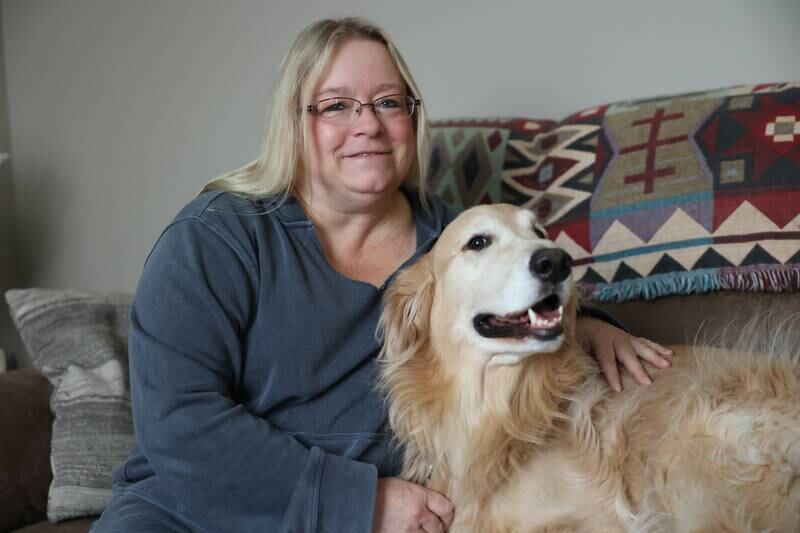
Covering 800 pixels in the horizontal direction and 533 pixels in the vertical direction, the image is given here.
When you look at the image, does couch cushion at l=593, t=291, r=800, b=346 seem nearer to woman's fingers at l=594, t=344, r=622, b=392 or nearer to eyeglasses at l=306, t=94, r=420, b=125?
woman's fingers at l=594, t=344, r=622, b=392

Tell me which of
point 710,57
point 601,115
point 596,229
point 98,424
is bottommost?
point 98,424

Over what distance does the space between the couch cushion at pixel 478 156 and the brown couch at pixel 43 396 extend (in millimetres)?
502

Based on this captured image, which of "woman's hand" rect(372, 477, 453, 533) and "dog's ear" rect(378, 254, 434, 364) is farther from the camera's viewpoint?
"dog's ear" rect(378, 254, 434, 364)

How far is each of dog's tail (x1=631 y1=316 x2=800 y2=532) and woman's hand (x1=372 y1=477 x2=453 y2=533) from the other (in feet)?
1.21

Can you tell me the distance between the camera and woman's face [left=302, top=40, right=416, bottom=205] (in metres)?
1.68

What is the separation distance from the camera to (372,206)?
176 centimetres

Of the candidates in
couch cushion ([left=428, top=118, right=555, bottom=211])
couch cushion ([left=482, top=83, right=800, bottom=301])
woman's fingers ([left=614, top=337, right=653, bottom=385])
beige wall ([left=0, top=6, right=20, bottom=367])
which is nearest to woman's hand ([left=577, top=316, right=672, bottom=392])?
woman's fingers ([left=614, top=337, right=653, bottom=385])

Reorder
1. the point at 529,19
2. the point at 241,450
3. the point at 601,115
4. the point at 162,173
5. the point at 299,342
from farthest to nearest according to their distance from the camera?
the point at 162,173, the point at 529,19, the point at 601,115, the point at 299,342, the point at 241,450

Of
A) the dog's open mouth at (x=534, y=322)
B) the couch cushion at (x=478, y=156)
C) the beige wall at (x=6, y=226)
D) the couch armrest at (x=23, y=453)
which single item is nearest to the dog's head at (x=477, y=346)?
the dog's open mouth at (x=534, y=322)

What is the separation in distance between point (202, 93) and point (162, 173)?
396 millimetres

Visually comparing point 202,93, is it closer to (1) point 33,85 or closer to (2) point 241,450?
(1) point 33,85

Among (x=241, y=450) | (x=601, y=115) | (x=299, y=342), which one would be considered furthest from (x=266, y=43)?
(x=241, y=450)

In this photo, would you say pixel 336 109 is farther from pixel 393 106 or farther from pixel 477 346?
pixel 477 346

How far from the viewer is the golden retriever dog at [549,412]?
1344 mm
